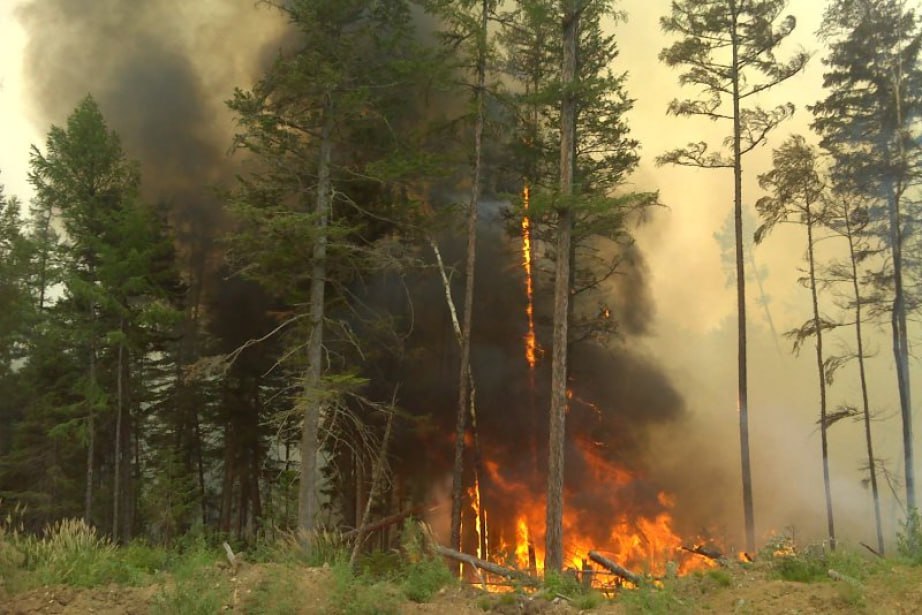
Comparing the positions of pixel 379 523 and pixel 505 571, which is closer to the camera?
pixel 505 571

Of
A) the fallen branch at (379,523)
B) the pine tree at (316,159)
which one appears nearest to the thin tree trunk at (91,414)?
the pine tree at (316,159)

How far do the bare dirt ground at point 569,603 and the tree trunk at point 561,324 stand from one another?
126 inches

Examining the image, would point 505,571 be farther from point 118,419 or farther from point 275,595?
point 118,419

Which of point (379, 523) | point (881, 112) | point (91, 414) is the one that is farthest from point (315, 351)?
point (881, 112)

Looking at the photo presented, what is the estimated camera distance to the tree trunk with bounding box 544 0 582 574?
12289 millimetres

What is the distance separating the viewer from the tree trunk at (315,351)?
13945mm

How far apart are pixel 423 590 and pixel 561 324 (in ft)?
19.2

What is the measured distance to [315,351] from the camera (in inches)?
577

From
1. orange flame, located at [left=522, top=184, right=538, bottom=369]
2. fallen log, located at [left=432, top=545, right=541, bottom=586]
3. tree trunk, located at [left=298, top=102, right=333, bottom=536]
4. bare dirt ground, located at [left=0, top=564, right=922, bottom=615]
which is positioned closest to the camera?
bare dirt ground, located at [left=0, top=564, right=922, bottom=615]

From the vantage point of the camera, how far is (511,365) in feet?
79.5

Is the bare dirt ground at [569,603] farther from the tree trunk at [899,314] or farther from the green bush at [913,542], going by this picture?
the tree trunk at [899,314]

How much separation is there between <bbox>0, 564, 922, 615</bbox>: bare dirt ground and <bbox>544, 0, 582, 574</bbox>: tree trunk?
10.5 ft

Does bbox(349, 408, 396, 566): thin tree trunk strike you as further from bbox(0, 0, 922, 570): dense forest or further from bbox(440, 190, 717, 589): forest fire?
bbox(440, 190, 717, 589): forest fire

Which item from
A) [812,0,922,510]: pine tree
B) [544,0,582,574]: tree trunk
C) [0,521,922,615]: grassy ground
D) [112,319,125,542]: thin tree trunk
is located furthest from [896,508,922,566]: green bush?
[112,319,125,542]: thin tree trunk
